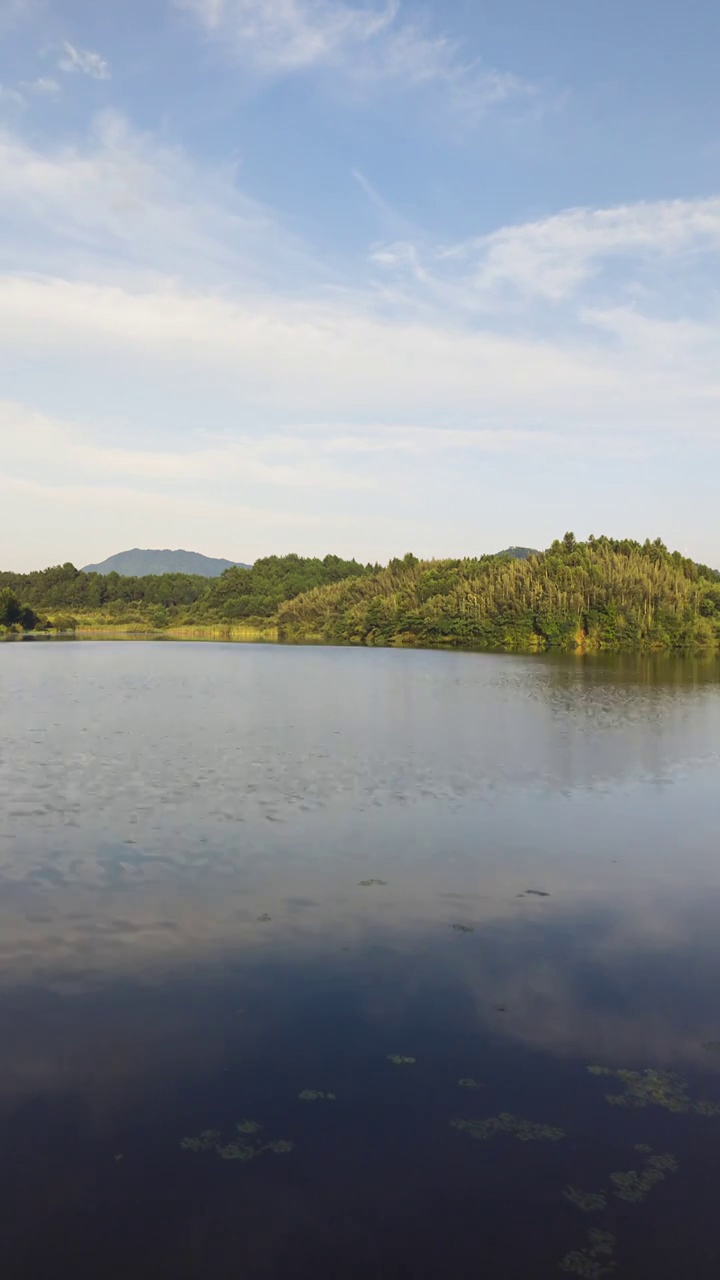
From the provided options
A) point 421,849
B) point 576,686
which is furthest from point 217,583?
point 421,849

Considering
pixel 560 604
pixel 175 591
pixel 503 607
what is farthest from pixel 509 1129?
pixel 175 591

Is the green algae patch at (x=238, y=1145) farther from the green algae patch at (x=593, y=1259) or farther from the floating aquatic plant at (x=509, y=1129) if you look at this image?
the green algae patch at (x=593, y=1259)

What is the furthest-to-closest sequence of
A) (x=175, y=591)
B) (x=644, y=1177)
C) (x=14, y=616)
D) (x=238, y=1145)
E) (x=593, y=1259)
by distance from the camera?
(x=175, y=591)
(x=14, y=616)
(x=238, y=1145)
(x=644, y=1177)
(x=593, y=1259)

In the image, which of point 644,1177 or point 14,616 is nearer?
point 644,1177

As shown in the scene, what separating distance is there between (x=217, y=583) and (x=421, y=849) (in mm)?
160515

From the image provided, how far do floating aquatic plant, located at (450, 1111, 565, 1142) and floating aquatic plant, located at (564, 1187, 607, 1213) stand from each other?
0.50m

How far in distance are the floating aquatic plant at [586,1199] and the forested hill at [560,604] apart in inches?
3143

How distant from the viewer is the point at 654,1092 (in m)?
6.26

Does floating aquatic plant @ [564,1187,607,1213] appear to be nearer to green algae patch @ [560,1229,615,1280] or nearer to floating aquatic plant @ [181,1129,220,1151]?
green algae patch @ [560,1229,615,1280]

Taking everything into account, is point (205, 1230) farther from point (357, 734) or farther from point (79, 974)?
point (357, 734)

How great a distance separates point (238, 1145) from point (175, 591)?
17759 centimetres

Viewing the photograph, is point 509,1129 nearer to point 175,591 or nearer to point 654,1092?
point 654,1092

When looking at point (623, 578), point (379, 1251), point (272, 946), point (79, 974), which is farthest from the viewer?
point (623, 578)

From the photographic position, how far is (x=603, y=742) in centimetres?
2325
